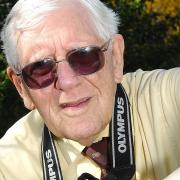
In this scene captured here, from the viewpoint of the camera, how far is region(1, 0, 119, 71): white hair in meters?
2.72

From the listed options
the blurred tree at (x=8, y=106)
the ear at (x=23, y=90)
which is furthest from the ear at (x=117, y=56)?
the blurred tree at (x=8, y=106)

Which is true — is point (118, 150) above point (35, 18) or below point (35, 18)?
below

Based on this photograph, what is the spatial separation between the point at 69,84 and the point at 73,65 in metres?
0.09

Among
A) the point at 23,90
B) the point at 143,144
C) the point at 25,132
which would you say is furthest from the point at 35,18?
the point at 143,144

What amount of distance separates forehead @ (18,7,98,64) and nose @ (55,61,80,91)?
0.28ft

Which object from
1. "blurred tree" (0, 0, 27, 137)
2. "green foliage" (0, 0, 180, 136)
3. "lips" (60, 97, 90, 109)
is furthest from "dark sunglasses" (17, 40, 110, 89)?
"green foliage" (0, 0, 180, 136)

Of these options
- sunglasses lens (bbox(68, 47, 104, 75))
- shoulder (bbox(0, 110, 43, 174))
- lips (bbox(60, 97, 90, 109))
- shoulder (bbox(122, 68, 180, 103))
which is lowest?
shoulder (bbox(0, 110, 43, 174))

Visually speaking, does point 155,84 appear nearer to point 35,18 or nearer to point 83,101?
point 83,101

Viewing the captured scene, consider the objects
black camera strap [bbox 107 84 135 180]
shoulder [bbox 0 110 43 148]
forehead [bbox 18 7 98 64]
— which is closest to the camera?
forehead [bbox 18 7 98 64]

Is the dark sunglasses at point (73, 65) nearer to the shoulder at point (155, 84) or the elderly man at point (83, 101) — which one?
the elderly man at point (83, 101)

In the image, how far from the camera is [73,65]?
2711 mm

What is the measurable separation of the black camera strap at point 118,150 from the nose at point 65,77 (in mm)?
296

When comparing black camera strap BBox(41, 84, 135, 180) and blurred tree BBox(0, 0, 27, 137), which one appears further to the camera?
blurred tree BBox(0, 0, 27, 137)

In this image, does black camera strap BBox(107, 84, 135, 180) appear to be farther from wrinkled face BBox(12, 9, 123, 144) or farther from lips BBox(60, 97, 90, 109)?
lips BBox(60, 97, 90, 109)
